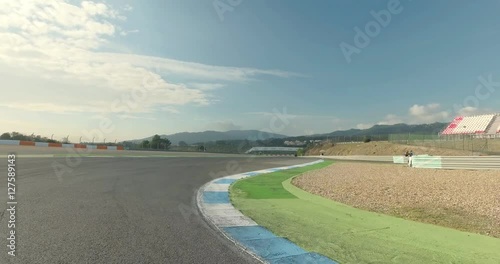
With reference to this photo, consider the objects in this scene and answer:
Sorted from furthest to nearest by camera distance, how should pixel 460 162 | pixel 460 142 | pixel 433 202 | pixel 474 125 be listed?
pixel 474 125
pixel 460 142
pixel 460 162
pixel 433 202

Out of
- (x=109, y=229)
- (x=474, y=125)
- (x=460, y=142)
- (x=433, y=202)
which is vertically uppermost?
(x=474, y=125)

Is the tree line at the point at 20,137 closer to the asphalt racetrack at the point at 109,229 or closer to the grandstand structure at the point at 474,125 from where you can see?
the asphalt racetrack at the point at 109,229

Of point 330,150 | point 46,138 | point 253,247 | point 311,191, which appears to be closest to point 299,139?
point 330,150

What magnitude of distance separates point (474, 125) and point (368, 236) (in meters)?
89.6

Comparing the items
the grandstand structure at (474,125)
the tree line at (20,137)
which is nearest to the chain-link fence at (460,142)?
the grandstand structure at (474,125)

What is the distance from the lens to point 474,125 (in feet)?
257

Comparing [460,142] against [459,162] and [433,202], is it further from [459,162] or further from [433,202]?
[433,202]

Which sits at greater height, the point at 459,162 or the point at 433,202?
the point at 459,162

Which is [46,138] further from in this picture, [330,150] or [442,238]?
[330,150]

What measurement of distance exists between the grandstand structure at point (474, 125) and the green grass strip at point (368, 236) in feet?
253

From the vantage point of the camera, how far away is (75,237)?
4.59m

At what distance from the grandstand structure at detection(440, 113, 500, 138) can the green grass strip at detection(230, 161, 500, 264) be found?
7704cm

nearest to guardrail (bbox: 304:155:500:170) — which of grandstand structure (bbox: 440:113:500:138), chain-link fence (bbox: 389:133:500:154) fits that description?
chain-link fence (bbox: 389:133:500:154)

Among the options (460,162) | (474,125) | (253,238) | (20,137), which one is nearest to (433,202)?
(253,238)
